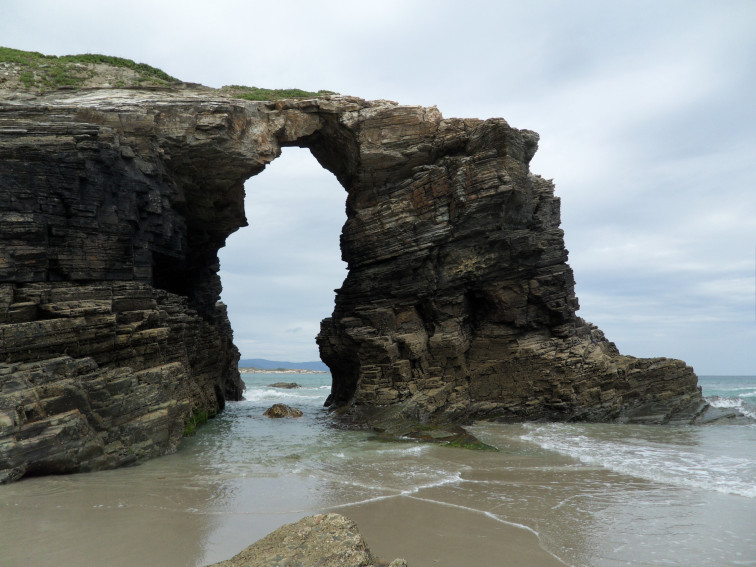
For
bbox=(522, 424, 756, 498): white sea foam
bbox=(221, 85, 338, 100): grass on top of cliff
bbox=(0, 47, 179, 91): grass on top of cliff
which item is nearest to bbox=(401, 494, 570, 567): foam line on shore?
bbox=(522, 424, 756, 498): white sea foam

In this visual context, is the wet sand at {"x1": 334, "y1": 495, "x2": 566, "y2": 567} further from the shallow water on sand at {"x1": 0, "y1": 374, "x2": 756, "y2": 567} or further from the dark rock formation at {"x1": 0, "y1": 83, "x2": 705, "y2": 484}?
the dark rock formation at {"x1": 0, "y1": 83, "x2": 705, "y2": 484}

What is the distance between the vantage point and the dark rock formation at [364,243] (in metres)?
16.8

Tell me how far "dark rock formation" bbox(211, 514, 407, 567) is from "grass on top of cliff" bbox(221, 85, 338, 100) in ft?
76.8

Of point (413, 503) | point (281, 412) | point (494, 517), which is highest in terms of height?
point (494, 517)

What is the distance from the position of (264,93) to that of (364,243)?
10.1m

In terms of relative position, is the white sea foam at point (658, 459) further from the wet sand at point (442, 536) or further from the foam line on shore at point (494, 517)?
the wet sand at point (442, 536)

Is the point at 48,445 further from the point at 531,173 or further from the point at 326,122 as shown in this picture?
the point at 531,173

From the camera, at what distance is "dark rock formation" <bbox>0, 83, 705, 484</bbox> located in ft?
55.0

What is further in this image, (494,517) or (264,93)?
(264,93)

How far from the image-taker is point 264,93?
26.8m

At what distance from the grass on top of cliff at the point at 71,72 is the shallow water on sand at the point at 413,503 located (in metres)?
17.9

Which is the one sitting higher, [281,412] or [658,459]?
[658,459]

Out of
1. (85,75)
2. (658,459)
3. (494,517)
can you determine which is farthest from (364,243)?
(494,517)

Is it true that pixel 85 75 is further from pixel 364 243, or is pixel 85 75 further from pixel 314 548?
pixel 314 548
